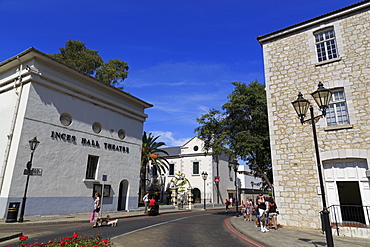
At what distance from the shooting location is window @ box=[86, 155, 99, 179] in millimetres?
17141

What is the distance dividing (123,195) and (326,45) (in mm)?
17522

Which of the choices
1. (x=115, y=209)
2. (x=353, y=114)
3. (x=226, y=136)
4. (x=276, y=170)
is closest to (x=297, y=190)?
(x=276, y=170)

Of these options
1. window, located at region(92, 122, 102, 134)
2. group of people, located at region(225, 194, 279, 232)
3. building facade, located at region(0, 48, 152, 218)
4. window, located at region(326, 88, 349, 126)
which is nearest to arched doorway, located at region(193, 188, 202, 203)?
building facade, located at region(0, 48, 152, 218)

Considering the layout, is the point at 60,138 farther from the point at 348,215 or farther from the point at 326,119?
the point at 348,215

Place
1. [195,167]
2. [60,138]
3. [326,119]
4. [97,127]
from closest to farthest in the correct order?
[326,119], [60,138], [97,127], [195,167]

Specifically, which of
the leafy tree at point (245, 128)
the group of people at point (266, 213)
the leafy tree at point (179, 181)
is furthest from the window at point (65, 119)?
the leafy tree at point (179, 181)

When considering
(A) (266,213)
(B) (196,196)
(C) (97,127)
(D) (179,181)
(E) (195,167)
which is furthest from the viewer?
(E) (195,167)

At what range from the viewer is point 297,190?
1079 centimetres

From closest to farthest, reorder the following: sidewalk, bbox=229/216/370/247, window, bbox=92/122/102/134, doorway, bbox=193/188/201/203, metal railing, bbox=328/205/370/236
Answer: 1. sidewalk, bbox=229/216/370/247
2. metal railing, bbox=328/205/370/236
3. window, bbox=92/122/102/134
4. doorway, bbox=193/188/201/203

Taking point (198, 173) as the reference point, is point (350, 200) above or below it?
below

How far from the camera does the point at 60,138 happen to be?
15344 mm

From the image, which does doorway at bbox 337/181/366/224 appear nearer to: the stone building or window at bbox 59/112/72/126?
the stone building

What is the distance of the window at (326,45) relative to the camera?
11542mm

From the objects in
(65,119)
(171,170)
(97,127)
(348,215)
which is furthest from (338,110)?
(171,170)
